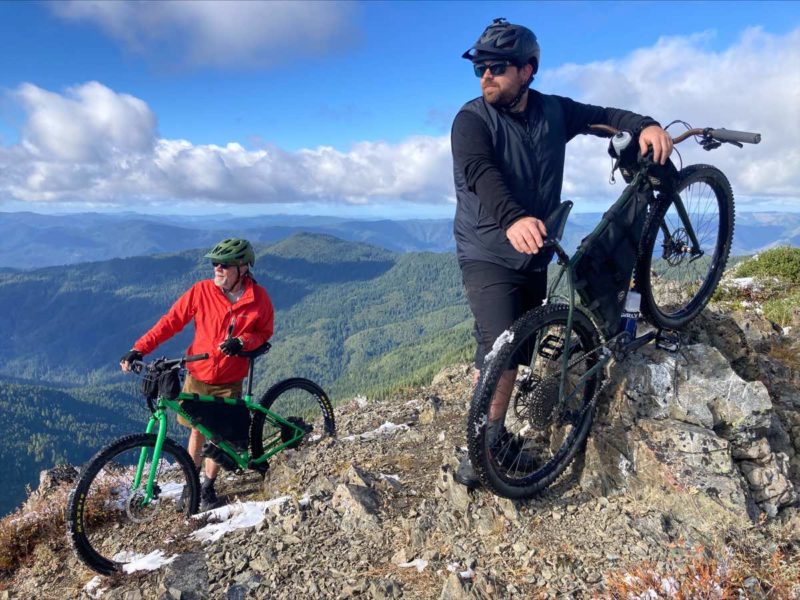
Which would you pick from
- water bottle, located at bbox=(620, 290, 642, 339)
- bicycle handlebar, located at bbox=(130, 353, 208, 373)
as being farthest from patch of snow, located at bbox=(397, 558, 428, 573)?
bicycle handlebar, located at bbox=(130, 353, 208, 373)

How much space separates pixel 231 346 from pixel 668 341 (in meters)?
5.47

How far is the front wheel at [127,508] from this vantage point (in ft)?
18.1

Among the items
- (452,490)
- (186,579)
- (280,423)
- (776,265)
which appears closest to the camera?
(186,579)

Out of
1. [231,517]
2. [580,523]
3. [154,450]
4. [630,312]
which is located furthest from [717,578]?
[154,450]

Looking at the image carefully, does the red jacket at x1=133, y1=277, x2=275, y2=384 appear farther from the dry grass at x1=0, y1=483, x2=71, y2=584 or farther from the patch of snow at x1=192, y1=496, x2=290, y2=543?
the dry grass at x1=0, y1=483, x2=71, y2=584

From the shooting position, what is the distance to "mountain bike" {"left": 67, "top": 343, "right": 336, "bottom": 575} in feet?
18.4

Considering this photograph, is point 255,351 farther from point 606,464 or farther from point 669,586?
point 669,586

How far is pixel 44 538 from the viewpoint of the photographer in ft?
22.9

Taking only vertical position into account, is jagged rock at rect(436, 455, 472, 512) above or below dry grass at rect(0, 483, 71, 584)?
above

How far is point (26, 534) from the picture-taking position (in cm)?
700

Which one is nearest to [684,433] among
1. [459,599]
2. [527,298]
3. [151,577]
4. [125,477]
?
[527,298]

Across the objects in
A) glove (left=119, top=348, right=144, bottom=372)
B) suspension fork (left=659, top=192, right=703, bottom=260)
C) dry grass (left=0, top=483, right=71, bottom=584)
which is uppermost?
suspension fork (left=659, top=192, right=703, bottom=260)

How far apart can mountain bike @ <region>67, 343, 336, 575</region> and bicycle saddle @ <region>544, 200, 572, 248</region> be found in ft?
14.2

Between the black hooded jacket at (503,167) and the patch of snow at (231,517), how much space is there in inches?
160
